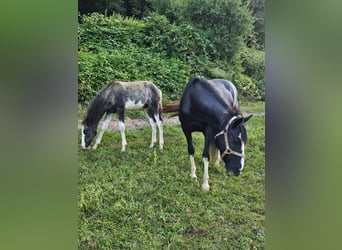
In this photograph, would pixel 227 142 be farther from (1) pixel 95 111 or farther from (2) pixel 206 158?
(1) pixel 95 111

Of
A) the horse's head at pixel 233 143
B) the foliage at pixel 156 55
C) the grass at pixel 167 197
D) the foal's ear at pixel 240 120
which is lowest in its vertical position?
the grass at pixel 167 197

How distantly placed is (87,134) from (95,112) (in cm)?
18

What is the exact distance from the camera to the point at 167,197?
269 centimetres

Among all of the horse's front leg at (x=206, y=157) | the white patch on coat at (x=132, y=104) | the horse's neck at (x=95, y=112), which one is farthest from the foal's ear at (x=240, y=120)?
the horse's neck at (x=95, y=112)

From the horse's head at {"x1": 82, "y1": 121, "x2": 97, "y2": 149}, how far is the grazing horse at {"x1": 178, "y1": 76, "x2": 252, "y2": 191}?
Answer: 2.21ft

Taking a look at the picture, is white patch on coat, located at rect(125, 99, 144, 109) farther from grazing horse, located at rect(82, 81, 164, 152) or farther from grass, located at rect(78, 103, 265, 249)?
grass, located at rect(78, 103, 265, 249)

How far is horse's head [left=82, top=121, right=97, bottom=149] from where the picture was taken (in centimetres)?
261

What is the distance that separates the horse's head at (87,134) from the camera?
261 centimetres

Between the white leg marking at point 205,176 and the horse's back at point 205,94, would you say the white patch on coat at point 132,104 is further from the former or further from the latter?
the white leg marking at point 205,176

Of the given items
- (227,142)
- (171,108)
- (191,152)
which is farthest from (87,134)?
(227,142)

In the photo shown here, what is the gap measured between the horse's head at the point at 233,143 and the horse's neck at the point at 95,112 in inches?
34.8

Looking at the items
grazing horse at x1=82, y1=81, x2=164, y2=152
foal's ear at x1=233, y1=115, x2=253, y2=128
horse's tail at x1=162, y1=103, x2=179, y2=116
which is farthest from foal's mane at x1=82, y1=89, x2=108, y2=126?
foal's ear at x1=233, y1=115, x2=253, y2=128
